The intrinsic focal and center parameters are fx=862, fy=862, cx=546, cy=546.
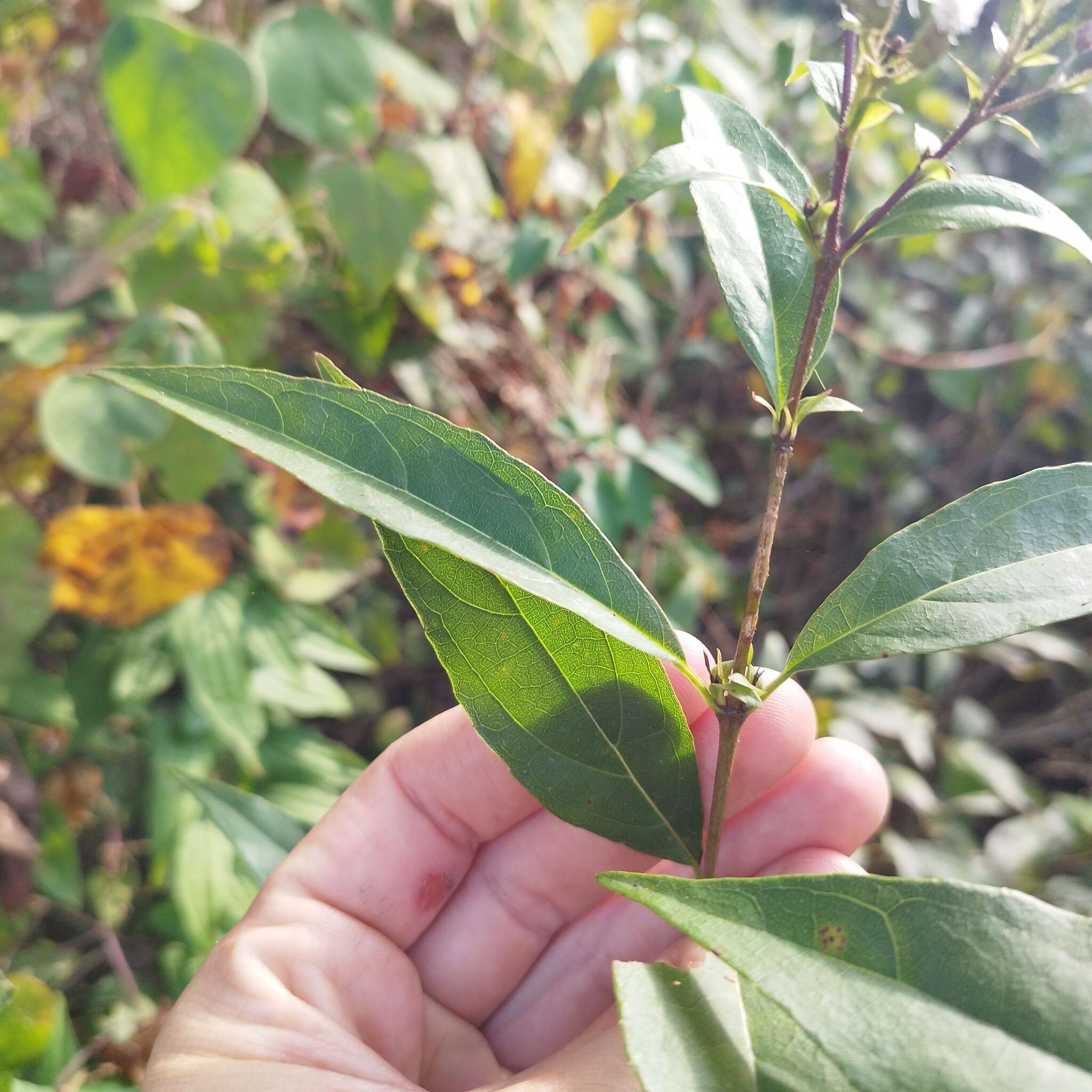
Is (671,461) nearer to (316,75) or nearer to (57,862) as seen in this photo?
(316,75)

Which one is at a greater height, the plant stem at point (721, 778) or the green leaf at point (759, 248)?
the green leaf at point (759, 248)

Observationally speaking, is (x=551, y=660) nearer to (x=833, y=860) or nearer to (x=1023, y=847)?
(x=833, y=860)

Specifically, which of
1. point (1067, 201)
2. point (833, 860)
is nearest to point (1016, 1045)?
point (833, 860)

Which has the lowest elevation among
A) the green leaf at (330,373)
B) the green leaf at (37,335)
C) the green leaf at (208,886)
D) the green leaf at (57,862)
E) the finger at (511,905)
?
the green leaf at (57,862)

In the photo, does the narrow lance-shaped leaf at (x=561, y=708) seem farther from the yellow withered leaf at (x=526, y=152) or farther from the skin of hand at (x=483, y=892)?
the yellow withered leaf at (x=526, y=152)

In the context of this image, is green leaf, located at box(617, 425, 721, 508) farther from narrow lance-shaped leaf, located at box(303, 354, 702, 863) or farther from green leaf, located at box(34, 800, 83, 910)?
green leaf, located at box(34, 800, 83, 910)

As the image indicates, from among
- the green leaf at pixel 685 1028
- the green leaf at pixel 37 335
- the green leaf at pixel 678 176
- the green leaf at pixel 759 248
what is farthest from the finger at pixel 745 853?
the green leaf at pixel 37 335

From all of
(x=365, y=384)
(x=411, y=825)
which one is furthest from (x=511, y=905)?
(x=365, y=384)
